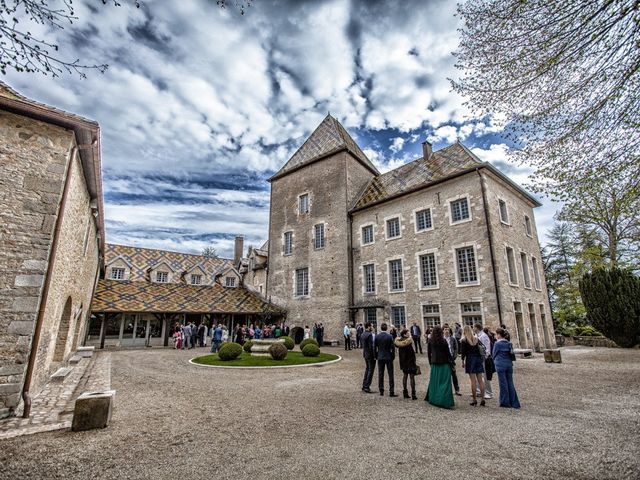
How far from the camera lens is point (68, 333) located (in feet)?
33.8

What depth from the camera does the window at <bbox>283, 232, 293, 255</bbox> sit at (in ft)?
78.5

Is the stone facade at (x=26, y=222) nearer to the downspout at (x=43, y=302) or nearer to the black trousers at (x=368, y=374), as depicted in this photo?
the downspout at (x=43, y=302)

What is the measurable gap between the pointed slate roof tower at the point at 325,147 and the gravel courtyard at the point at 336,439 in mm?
18993

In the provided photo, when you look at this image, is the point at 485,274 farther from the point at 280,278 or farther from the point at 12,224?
the point at 12,224

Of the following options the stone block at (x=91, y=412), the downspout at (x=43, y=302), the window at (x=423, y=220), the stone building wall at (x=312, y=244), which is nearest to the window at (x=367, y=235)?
the stone building wall at (x=312, y=244)

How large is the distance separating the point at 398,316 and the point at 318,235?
26.5 feet

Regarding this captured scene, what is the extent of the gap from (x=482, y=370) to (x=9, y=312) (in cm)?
855

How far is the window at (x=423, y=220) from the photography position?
17.4m

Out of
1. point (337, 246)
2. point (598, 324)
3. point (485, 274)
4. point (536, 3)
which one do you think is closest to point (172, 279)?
point (337, 246)

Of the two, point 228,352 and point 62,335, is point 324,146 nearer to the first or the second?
point 228,352

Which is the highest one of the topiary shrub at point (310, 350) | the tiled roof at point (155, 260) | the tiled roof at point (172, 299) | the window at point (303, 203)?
the window at point (303, 203)

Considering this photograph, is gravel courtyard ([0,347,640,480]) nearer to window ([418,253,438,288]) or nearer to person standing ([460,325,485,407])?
person standing ([460,325,485,407])

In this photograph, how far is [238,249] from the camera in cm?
3169

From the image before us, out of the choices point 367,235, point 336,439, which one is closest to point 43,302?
point 336,439
